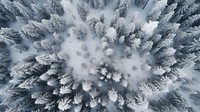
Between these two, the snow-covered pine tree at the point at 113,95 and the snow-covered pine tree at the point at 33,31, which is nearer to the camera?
the snow-covered pine tree at the point at 113,95

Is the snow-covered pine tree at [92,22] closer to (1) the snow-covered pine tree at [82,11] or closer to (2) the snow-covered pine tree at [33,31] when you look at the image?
(1) the snow-covered pine tree at [82,11]

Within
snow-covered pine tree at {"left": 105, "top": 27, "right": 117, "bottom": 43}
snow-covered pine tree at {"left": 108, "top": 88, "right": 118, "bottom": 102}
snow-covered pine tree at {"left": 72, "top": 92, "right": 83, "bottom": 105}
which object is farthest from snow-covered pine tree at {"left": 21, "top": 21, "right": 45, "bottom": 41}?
snow-covered pine tree at {"left": 108, "top": 88, "right": 118, "bottom": 102}

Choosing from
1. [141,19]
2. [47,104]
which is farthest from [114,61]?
[47,104]

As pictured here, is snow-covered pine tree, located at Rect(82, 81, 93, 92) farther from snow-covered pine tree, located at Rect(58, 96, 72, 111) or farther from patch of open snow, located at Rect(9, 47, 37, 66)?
patch of open snow, located at Rect(9, 47, 37, 66)

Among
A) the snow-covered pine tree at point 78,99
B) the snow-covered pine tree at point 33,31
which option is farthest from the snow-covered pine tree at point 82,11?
the snow-covered pine tree at point 78,99

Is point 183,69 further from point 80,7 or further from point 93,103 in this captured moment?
point 80,7

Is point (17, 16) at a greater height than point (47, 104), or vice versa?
point (17, 16)

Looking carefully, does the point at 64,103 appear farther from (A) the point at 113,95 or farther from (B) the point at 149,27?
(B) the point at 149,27

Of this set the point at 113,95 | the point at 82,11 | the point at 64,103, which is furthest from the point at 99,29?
the point at 64,103

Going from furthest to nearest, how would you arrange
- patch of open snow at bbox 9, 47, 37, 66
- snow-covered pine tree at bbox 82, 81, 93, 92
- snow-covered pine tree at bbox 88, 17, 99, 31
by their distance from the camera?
patch of open snow at bbox 9, 47, 37, 66, snow-covered pine tree at bbox 88, 17, 99, 31, snow-covered pine tree at bbox 82, 81, 93, 92

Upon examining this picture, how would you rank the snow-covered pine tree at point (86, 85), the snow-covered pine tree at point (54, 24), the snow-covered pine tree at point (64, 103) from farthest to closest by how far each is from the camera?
1. the snow-covered pine tree at point (54, 24)
2. the snow-covered pine tree at point (86, 85)
3. the snow-covered pine tree at point (64, 103)

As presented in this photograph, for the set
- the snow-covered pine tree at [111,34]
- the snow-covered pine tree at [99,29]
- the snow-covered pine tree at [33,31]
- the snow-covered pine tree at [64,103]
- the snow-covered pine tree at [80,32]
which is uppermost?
the snow-covered pine tree at [33,31]
